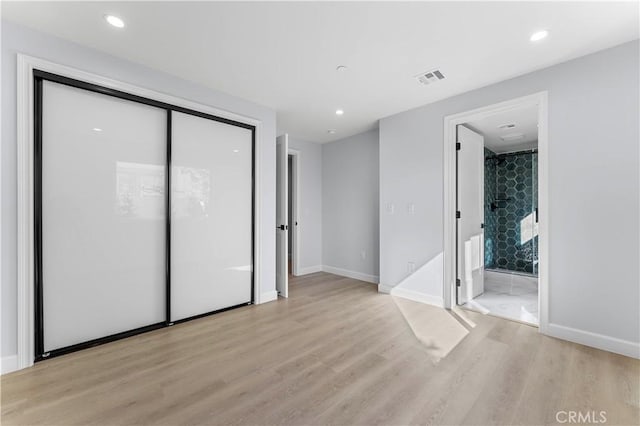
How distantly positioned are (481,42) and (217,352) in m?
3.31

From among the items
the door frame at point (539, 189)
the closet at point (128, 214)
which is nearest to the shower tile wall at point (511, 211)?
the door frame at point (539, 189)

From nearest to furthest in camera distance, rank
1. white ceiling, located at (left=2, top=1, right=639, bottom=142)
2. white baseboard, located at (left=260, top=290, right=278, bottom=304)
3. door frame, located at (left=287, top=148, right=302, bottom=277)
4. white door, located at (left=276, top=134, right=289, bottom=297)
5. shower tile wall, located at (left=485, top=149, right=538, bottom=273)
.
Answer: white ceiling, located at (left=2, top=1, right=639, bottom=142) < white baseboard, located at (left=260, top=290, right=278, bottom=304) < white door, located at (left=276, top=134, right=289, bottom=297) < door frame, located at (left=287, top=148, right=302, bottom=277) < shower tile wall, located at (left=485, top=149, right=538, bottom=273)

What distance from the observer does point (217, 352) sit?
7.62 ft

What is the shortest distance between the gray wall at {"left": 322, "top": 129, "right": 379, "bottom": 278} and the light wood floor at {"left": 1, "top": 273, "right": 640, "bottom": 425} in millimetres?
2094

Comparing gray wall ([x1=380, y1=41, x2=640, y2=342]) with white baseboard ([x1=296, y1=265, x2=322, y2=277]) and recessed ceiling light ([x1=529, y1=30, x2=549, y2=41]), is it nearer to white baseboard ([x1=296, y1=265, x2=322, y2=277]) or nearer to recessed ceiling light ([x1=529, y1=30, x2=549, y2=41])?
recessed ceiling light ([x1=529, y1=30, x2=549, y2=41])

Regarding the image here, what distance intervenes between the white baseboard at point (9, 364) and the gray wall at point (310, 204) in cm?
367

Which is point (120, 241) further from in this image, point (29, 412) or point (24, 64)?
point (24, 64)

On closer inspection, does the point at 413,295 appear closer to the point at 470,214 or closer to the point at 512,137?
the point at 470,214

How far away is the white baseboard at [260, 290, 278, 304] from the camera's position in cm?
359

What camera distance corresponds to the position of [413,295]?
12.2 ft

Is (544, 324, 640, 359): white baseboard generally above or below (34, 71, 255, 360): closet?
below

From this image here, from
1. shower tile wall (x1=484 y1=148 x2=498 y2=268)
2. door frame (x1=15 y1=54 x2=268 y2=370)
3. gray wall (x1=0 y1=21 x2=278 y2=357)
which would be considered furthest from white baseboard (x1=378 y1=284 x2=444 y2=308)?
door frame (x1=15 y1=54 x2=268 y2=370)

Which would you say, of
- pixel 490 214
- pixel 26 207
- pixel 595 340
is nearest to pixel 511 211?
pixel 490 214

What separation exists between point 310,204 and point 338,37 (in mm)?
3481
